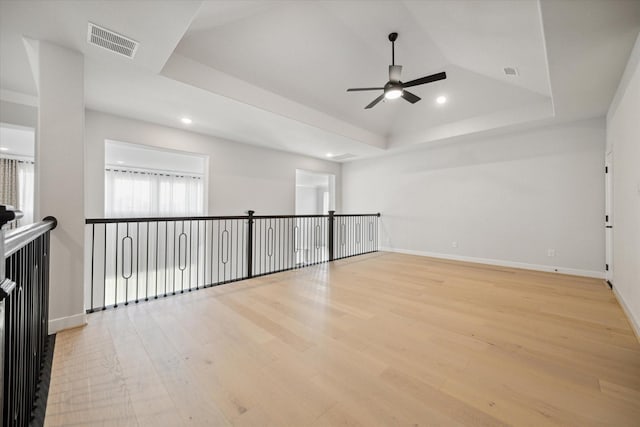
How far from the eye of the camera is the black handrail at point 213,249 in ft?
15.8

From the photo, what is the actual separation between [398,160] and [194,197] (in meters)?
6.12

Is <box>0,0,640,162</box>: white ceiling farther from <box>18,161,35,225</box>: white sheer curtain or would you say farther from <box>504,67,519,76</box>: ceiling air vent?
<box>18,161,35,225</box>: white sheer curtain

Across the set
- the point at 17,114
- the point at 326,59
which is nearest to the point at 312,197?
the point at 326,59

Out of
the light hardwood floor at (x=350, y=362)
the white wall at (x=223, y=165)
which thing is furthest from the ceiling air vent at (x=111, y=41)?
the light hardwood floor at (x=350, y=362)

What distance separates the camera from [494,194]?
5328 mm

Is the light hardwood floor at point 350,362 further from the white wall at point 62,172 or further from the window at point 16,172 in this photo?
the window at point 16,172

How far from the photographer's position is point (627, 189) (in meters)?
2.84

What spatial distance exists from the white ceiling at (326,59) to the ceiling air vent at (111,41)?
0.25 feet

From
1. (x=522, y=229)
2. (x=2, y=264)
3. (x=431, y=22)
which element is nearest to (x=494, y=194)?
(x=522, y=229)

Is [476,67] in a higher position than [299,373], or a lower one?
higher

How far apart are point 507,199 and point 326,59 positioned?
14.3ft

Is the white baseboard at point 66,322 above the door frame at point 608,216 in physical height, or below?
below

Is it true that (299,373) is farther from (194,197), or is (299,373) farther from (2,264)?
(194,197)

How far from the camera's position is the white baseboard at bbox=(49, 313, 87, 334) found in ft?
7.73
